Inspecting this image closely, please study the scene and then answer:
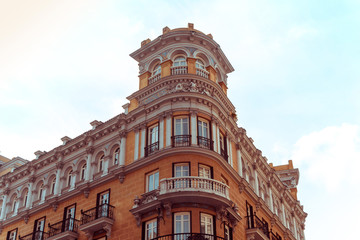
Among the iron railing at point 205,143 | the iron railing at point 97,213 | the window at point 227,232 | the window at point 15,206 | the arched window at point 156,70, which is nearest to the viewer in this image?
the window at point 227,232

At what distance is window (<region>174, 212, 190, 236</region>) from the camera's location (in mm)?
29188

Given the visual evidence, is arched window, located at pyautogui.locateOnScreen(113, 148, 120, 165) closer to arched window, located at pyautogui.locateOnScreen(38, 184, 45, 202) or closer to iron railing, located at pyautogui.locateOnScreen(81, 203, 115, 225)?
iron railing, located at pyautogui.locateOnScreen(81, 203, 115, 225)

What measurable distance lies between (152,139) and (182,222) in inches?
300

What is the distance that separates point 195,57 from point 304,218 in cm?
2476

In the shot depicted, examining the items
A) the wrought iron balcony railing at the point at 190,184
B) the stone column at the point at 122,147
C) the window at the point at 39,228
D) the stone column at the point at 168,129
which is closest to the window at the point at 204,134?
the stone column at the point at 168,129

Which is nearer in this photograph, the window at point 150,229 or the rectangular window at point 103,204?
the window at point 150,229

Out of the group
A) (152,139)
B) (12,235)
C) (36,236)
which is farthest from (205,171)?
(12,235)

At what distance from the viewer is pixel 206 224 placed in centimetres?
2980

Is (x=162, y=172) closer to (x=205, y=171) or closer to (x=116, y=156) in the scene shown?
(x=205, y=171)

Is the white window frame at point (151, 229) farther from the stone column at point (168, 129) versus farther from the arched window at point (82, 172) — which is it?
the arched window at point (82, 172)

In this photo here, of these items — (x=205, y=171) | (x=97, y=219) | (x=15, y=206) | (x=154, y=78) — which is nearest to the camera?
(x=205, y=171)

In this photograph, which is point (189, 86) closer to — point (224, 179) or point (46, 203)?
point (224, 179)

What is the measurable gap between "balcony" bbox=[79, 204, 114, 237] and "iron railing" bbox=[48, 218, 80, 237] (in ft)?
2.40

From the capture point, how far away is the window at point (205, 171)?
3209 cm
